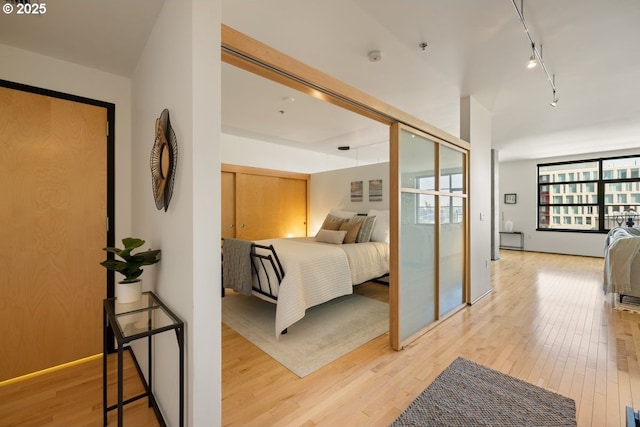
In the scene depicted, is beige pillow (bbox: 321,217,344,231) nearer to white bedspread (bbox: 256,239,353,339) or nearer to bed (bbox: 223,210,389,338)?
bed (bbox: 223,210,389,338)

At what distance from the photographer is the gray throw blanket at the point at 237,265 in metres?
3.04

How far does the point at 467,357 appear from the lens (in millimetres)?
2250

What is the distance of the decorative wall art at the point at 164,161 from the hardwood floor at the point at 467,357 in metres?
1.34

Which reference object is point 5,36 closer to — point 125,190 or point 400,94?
point 125,190

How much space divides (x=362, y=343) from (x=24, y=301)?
266 centimetres

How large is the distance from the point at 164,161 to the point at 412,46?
2.11m

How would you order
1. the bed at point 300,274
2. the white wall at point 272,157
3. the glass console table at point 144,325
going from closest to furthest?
the glass console table at point 144,325 → the bed at point 300,274 → the white wall at point 272,157

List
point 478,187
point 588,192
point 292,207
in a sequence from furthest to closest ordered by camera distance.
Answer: point 588,192 → point 292,207 → point 478,187

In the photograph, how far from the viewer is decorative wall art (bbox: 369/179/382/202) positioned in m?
4.77

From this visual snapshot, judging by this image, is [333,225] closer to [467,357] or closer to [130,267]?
[467,357]

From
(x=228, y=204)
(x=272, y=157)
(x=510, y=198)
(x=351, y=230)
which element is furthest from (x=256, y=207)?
(x=510, y=198)

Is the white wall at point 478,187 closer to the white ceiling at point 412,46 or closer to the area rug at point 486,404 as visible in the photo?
the white ceiling at point 412,46

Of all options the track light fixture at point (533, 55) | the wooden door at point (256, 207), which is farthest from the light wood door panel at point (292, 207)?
the track light fixture at point (533, 55)

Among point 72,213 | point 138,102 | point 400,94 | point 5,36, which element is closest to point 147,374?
point 72,213
